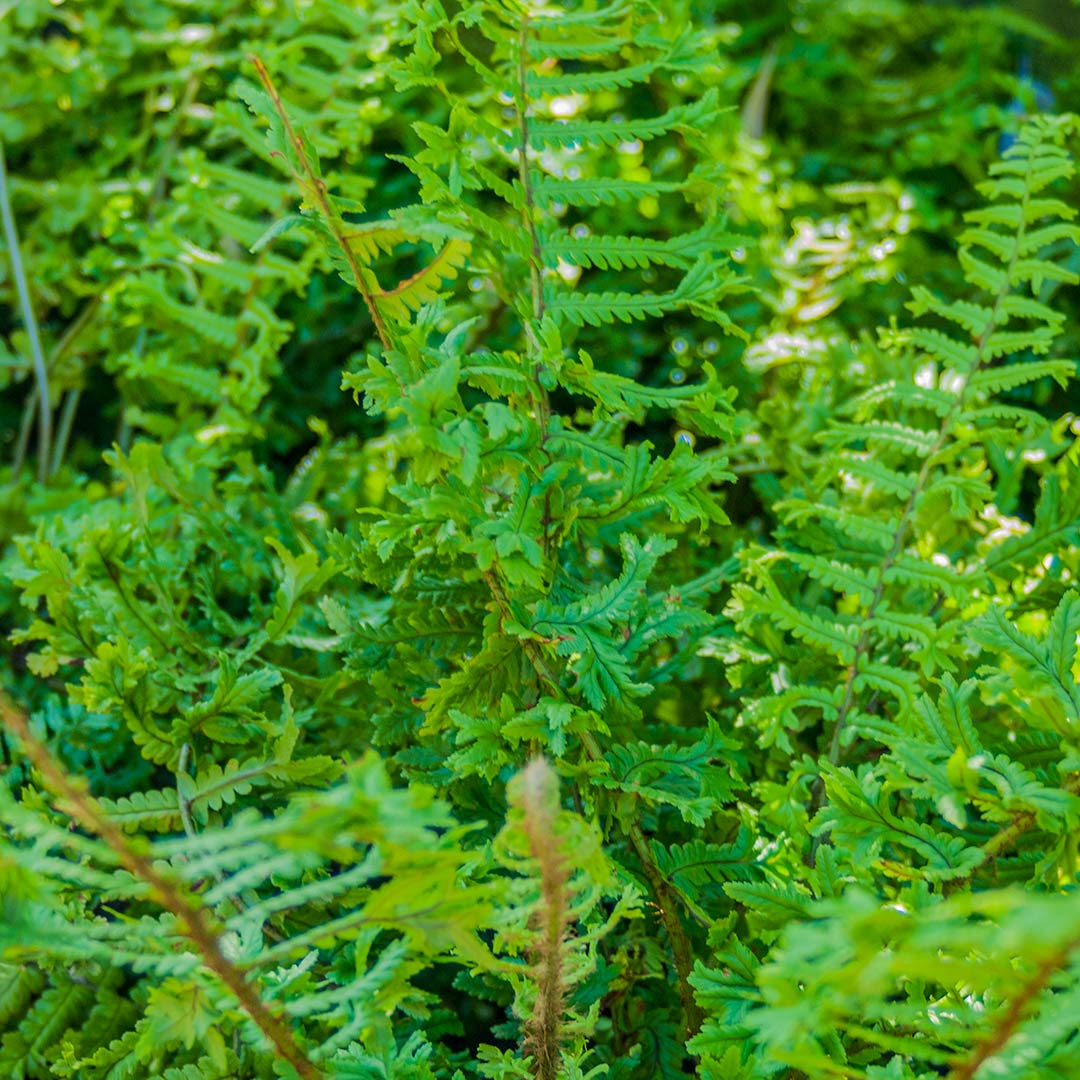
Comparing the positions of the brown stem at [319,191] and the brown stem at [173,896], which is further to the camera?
the brown stem at [319,191]

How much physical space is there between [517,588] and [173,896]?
0.26m

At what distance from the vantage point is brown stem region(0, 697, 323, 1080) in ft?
1.22

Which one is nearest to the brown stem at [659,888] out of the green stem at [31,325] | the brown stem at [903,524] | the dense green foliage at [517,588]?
the dense green foliage at [517,588]

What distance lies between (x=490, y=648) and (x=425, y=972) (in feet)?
0.90

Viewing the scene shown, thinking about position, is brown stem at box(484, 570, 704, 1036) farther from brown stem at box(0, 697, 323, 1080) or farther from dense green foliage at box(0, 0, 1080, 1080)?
brown stem at box(0, 697, 323, 1080)

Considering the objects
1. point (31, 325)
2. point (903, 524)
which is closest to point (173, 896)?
point (903, 524)

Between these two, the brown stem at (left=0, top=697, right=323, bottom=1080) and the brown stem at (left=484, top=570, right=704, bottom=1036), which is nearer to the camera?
the brown stem at (left=0, top=697, right=323, bottom=1080)

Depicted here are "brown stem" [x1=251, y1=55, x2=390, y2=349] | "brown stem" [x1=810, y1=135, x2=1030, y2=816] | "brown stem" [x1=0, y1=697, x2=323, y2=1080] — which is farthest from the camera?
"brown stem" [x1=810, y1=135, x2=1030, y2=816]

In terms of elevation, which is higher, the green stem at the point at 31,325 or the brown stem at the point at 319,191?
the brown stem at the point at 319,191

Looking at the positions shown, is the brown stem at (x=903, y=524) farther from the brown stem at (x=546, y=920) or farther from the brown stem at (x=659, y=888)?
the brown stem at (x=546, y=920)

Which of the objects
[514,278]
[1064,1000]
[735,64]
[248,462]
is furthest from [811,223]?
[1064,1000]

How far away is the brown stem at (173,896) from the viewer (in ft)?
1.22

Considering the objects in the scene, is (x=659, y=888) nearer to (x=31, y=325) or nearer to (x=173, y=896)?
(x=173, y=896)

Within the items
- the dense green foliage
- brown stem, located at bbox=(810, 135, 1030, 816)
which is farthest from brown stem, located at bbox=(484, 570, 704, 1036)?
brown stem, located at bbox=(810, 135, 1030, 816)
